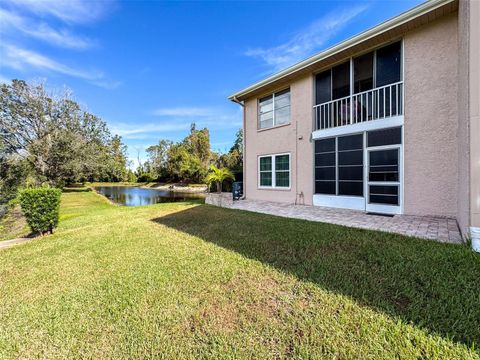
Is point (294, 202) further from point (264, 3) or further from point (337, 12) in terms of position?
point (264, 3)

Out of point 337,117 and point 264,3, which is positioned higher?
point 264,3

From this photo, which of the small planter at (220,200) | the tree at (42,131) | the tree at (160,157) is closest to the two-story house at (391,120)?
the small planter at (220,200)

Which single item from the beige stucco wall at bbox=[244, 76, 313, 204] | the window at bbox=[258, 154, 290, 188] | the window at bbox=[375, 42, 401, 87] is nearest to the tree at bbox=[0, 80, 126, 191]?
the window at bbox=[258, 154, 290, 188]

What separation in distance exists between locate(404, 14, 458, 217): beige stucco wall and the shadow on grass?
8.98 ft

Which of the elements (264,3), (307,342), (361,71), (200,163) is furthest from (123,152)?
(307,342)

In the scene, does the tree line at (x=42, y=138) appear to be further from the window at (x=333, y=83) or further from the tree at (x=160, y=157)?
the tree at (x=160, y=157)

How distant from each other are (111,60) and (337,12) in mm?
13136

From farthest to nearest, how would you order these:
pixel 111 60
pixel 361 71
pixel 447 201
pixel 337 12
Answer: pixel 111 60 → pixel 337 12 → pixel 361 71 → pixel 447 201

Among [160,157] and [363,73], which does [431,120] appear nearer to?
[363,73]

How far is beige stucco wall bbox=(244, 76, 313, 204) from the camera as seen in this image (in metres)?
9.24

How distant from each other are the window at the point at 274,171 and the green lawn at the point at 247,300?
561 centimetres

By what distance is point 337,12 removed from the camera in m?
9.20

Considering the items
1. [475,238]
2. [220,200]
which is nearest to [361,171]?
[475,238]

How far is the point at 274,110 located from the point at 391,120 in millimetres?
5193
